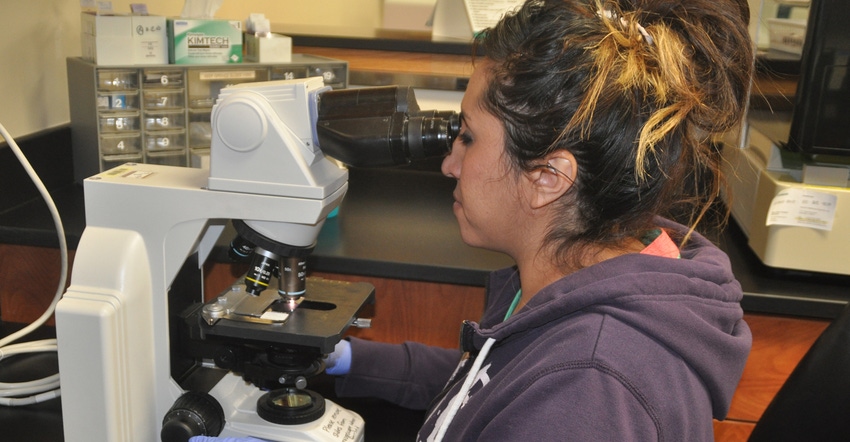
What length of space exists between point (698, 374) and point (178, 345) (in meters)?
0.68

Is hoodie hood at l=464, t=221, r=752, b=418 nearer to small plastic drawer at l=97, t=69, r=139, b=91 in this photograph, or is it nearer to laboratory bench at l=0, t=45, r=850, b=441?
laboratory bench at l=0, t=45, r=850, b=441

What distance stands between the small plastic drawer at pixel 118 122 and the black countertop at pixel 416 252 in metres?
0.17

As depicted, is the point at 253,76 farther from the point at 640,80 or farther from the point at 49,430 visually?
the point at 640,80

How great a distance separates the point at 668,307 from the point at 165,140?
3.69ft

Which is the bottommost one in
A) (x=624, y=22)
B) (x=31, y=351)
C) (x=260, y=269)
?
(x=31, y=351)

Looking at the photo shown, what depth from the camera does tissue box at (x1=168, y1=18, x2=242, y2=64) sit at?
59.7 inches

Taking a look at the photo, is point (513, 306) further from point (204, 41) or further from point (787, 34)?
point (204, 41)

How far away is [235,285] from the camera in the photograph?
109 centimetres

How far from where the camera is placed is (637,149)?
818mm

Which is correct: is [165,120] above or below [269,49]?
below

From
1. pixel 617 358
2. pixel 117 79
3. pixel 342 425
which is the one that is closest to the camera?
pixel 617 358

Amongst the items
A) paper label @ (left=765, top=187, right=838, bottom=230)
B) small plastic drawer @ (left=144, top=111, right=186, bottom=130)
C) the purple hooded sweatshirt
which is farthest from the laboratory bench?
the purple hooded sweatshirt

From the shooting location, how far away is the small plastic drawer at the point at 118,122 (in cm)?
148

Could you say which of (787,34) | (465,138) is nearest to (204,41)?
(465,138)
